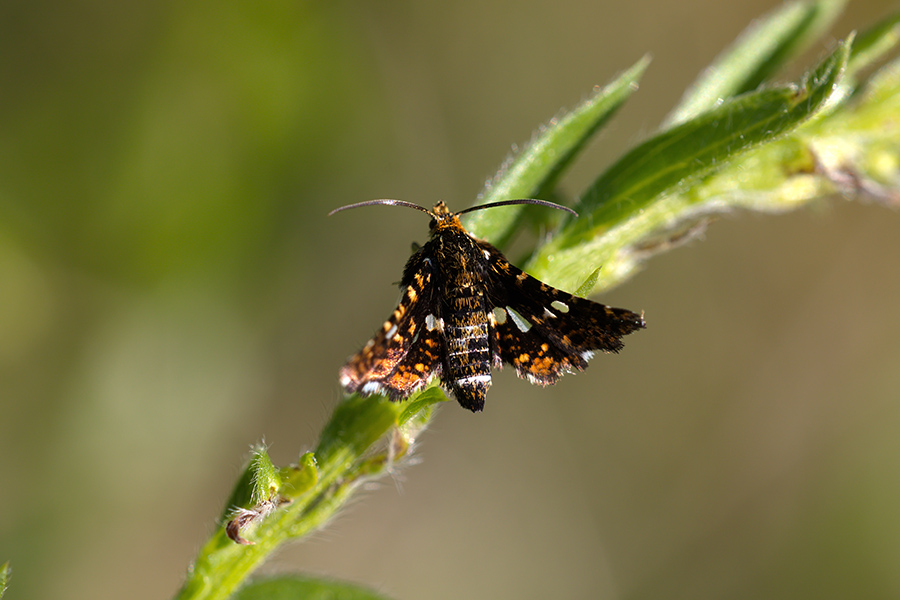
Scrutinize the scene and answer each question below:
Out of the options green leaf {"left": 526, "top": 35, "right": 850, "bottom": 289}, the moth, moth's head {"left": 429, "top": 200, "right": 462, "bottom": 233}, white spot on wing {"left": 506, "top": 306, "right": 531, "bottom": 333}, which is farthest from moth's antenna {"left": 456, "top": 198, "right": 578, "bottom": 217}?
white spot on wing {"left": 506, "top": 306, "right": 531, "bottom": 333}

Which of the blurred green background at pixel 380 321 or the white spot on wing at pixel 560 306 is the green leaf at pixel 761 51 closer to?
the white spot on wing at pixel 560 306

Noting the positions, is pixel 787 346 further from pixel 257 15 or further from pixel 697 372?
pixel 257 15

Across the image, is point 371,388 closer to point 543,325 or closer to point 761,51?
point 543,325

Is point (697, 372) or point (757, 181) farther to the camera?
point (697, 372)

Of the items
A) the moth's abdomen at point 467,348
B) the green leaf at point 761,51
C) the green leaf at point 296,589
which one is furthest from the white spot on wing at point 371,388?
the green leaf at point 761,51

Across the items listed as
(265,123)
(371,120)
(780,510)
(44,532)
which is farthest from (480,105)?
(44,532)

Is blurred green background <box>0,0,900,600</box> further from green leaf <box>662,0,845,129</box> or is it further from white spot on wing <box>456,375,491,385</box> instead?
green leaf <box>662,0,845,129</box>
